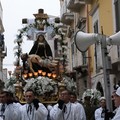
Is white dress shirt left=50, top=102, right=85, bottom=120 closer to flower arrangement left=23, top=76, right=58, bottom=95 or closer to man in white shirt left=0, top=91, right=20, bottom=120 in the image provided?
man in white shirt left=0, top=91, right=20, bottom=120

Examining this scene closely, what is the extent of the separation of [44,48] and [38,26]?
3.36 feet

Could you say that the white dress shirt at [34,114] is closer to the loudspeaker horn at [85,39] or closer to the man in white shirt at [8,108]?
the man in white shirt at [8,108]

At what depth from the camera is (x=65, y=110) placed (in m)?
9.05

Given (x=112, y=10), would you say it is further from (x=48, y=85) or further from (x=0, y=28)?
(x=0, y=28)

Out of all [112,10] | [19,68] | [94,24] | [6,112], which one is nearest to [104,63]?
[6,112]

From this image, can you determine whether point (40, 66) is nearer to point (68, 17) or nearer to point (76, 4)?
point (76, 4)

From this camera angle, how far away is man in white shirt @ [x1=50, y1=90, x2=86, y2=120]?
873cm

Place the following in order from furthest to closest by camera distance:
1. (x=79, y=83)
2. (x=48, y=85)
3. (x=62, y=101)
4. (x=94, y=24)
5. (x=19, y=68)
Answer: (x=79, y=83)
(x=94, y=24)
(x=19, y=68)
(x=48, y=85)
(x=62, y=101)

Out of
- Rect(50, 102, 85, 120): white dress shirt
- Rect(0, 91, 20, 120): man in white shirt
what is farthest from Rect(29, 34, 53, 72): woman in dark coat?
Rect(0, 91, 20, 120): man in white shirt

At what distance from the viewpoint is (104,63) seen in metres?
7.83

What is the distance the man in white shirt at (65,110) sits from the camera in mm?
8727

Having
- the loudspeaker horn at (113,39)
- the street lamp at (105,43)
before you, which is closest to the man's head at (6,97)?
the street lamp at (105,43)

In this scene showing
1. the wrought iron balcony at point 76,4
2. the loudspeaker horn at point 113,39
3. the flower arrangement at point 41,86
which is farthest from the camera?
the wrought iron balcony at point 76,4

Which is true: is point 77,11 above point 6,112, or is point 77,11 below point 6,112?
above
